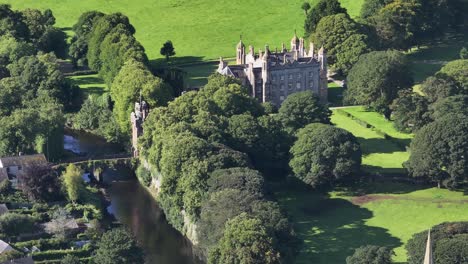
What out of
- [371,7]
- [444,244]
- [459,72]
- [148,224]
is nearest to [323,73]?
[459,72]

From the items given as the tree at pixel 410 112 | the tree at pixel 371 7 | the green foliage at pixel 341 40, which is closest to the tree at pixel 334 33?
the green foliage at pixel 341 40

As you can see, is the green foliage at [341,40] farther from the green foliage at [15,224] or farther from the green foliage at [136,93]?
the green foliage at [15,224]

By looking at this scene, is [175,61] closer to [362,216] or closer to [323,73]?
[323,73]

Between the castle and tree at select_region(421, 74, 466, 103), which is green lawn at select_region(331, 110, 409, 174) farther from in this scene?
tree at select_region(421, 74, 466, 103)

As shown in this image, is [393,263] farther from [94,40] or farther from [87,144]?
[94,40]

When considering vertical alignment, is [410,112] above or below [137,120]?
above

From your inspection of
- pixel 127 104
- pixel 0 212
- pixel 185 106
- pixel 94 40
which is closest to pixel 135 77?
pixel 127 104

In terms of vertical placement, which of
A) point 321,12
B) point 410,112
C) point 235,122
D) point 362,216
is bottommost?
point 362,216
